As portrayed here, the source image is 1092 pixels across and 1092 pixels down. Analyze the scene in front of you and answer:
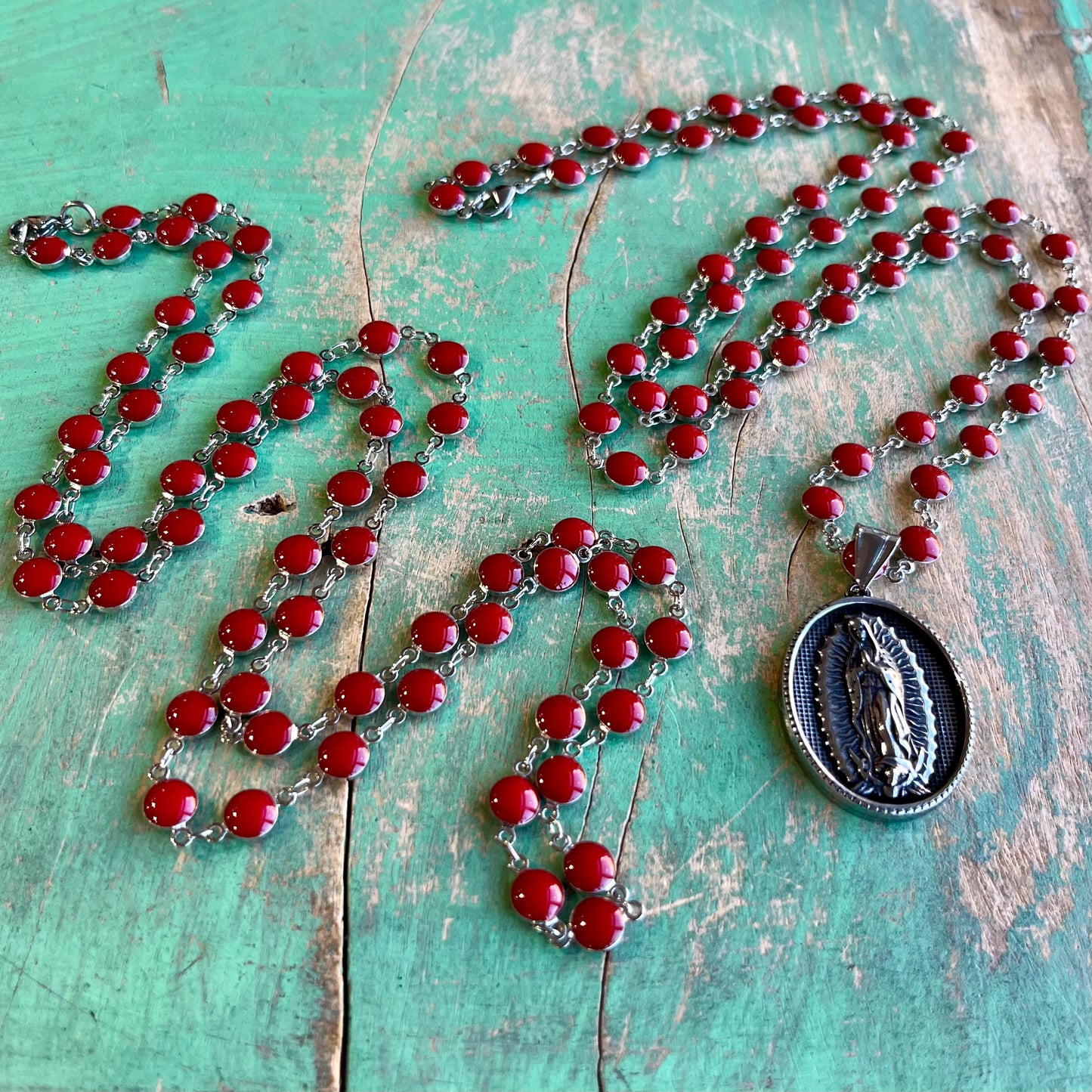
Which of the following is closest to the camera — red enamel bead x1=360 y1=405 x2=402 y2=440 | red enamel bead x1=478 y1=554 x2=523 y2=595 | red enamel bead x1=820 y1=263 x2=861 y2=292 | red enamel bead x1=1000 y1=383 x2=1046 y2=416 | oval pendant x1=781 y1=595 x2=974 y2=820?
oval pendant x1=781 y1=595 x2=974 y2=820

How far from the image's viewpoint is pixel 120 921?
3.29 feet

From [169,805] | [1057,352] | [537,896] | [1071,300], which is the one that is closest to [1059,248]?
[1071,300]

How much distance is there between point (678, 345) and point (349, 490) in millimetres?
550

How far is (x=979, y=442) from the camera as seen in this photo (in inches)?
53.7

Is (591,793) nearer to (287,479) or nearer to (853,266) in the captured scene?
(287,479)

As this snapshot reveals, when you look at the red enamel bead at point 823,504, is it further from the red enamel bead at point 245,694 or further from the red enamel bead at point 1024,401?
the red enamel bead at point 245,694

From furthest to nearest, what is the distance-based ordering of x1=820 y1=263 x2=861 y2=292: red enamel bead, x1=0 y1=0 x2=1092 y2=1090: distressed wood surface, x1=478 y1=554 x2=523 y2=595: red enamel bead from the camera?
x1=820 y1=263 x2=861 y2=292: red enamel bead < x1=478 y1=554 x2=523 y2=595: red enamel bead < x1=0 y1=0 x2=1092 y2=1090: distressed wood surface

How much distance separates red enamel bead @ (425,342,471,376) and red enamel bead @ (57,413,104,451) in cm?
47

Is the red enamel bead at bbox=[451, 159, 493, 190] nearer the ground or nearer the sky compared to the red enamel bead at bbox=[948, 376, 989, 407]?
nearer the sky

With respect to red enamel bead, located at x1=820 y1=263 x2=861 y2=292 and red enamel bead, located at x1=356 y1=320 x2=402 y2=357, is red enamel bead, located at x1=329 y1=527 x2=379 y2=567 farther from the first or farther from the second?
red enamel bead, located at x1=820 y1=263 x2=861 y2=292

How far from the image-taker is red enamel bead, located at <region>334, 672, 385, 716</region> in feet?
3.63

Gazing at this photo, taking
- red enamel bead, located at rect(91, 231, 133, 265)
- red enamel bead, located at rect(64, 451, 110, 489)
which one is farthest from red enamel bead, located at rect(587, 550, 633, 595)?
red enamel bead, located at rect(91, 231, 133, 265)

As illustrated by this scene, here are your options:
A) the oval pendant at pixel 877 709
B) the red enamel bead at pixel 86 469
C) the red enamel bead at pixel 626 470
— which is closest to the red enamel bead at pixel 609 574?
the red enamel bead at pixel 626 470

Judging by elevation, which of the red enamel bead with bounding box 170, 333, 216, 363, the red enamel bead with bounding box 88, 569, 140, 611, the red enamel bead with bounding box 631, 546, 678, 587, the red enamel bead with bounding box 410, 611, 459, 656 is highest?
the red enamel bead with bounding box 170, 333, 216, 363
